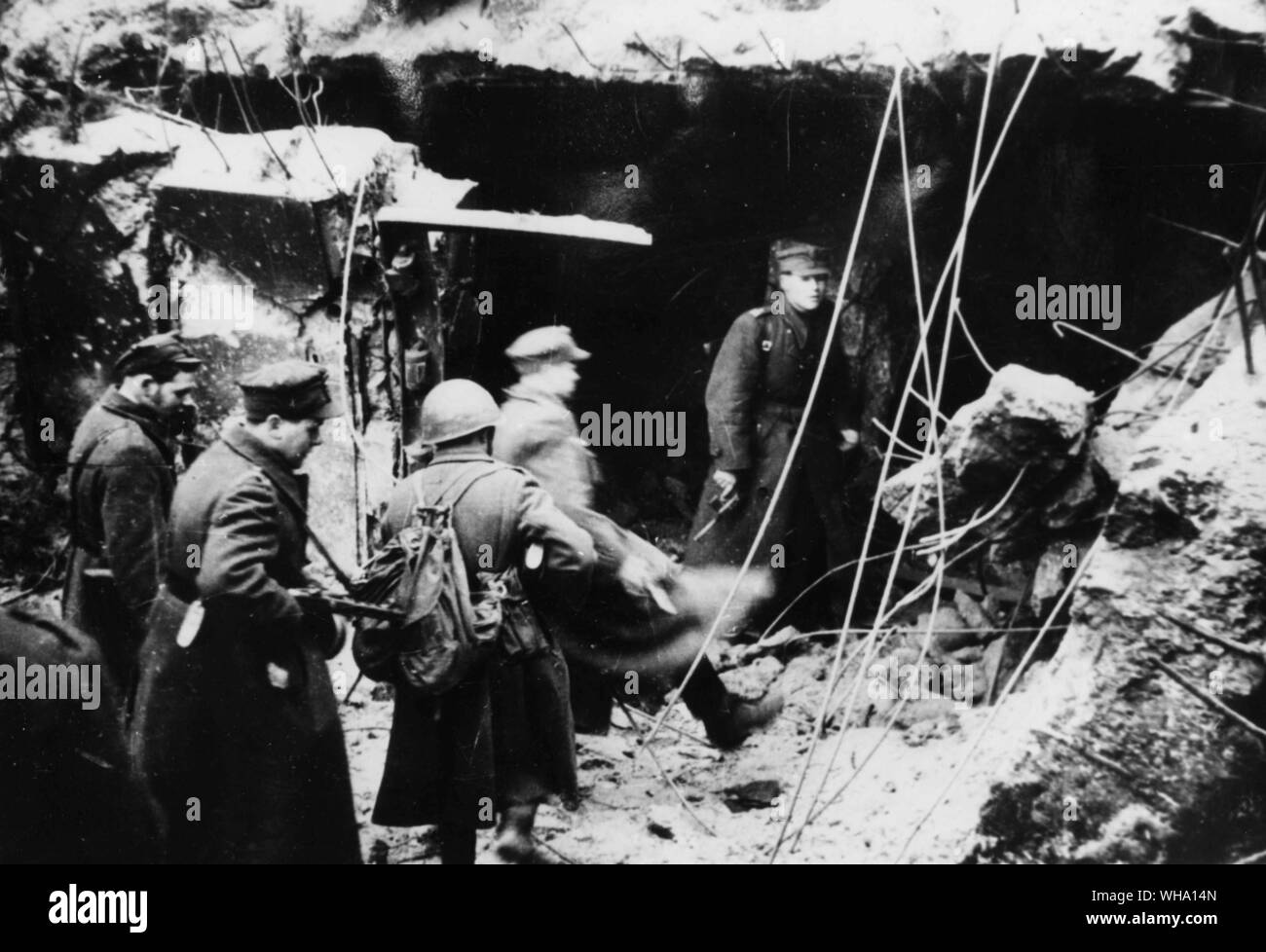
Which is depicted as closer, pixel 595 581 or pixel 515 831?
pixel 515 831

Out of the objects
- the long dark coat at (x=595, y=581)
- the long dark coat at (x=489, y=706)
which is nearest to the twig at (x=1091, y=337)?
the long dark coat at (x=595, y=581)

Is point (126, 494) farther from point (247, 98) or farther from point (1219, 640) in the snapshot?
point (1219, 640)

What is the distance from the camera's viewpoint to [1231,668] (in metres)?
2.52

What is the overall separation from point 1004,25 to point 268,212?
6.98 feet

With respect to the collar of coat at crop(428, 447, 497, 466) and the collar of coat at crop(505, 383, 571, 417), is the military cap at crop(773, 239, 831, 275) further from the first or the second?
the collar of coat at crop(428, 447, 497, 466)

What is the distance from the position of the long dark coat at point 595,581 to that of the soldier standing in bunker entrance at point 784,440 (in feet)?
1.08

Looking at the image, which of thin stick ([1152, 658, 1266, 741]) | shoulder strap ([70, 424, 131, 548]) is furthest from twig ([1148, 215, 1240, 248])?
shoulder strap ([70, 424, 131, 548])

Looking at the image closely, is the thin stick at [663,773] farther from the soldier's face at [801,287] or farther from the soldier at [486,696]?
the soldier's face at [801,287]

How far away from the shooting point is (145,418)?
2812 millimetres

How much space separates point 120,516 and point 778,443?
1921mm

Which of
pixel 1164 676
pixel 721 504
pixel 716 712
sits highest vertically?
pixel 721 504

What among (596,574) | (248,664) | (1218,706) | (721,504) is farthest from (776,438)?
(248,664)

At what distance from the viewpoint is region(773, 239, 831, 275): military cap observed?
3.23 m
